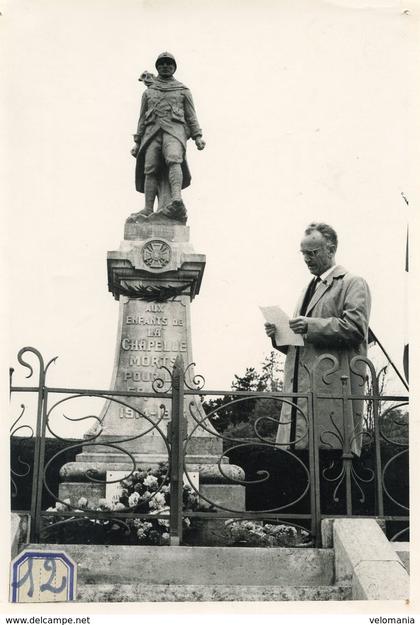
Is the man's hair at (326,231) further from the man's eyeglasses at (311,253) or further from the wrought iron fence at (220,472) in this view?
the wrought iron fence at (220,472)

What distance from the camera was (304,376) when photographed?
7660 mm

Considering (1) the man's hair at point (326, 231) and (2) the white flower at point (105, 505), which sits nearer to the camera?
(2) the white flower at point (105, 505)

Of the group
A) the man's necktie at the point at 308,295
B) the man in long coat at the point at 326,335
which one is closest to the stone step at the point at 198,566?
the man in long coat at the point at 326,335

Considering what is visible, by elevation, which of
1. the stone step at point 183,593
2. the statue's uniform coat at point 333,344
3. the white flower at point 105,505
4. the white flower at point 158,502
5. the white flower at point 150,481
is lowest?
the stone step at point 183,593

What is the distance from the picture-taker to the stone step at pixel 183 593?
4.82m

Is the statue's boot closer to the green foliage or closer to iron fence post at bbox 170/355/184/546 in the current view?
iron fence post at bbox 170/355/184/546

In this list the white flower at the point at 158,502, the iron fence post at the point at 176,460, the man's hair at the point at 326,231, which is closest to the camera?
the iron fence post at the point at 176,460

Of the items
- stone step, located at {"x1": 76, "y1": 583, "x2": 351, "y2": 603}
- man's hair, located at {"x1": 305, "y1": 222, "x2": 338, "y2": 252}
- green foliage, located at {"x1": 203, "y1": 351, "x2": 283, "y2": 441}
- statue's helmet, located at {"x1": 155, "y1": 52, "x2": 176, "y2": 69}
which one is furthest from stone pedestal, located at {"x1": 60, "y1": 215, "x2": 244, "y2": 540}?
green foliage, located at {"x1": 203, "y1": 351, "x2": 283, "y2": 441}

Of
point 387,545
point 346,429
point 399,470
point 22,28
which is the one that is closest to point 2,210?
point 22,28

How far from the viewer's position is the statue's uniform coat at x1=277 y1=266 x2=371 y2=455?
7.30 m

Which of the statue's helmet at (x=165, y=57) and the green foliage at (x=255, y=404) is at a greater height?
the statue's helmet at (x=165, y=57)

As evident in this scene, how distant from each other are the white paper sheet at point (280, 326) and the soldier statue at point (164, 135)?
2.07 m

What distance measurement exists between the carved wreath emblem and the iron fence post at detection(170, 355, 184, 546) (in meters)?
2.61

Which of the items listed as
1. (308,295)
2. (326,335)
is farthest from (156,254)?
(326,335)
